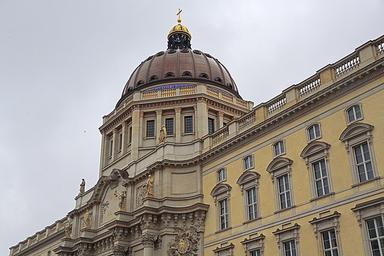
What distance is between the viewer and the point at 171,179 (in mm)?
40875

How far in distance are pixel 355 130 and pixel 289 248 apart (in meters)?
8.20

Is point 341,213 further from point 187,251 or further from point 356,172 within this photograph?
point 187,251

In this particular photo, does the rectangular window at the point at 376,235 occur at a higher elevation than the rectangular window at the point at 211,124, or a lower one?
lower

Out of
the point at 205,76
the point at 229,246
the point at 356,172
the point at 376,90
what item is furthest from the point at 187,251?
the point at 205,76

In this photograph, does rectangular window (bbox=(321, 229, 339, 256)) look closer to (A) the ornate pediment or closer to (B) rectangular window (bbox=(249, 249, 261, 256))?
(B) rectangular window (bbox=(249, 249, 261, 256))

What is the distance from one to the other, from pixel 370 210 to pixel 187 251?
16174 millimetres

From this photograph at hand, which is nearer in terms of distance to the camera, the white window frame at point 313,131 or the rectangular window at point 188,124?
the white window frame at point 313,131

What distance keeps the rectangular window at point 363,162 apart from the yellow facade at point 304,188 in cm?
32

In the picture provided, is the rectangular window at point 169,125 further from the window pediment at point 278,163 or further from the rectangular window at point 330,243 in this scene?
the rectangular window at point 330,243

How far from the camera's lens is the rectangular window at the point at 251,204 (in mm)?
33434

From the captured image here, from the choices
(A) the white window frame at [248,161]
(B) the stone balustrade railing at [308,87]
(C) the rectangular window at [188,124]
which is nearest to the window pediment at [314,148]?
(B) the stone balustrade railing at [308,87]

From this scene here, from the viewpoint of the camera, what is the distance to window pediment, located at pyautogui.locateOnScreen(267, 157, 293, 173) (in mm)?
31342

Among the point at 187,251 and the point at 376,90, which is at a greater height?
the point at 376,90

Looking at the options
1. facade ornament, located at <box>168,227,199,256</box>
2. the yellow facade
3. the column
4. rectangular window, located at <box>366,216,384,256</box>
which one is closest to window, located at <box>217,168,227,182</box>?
the yellow facade
